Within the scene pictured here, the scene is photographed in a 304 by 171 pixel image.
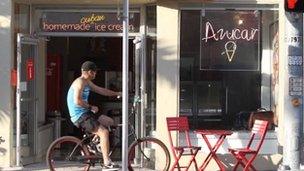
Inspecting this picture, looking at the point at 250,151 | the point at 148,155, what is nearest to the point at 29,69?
the point at 148,155

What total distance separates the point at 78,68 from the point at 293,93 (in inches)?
264

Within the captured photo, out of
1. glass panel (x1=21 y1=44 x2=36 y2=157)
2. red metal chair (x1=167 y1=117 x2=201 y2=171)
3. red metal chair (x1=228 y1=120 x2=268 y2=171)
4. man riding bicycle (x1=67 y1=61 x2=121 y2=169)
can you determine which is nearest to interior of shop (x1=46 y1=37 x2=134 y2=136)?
glass panel (x1=21 y1=44 x2=36 y2=157)

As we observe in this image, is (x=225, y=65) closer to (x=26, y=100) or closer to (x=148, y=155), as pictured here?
(x=148, y=155)

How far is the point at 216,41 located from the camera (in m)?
11.3

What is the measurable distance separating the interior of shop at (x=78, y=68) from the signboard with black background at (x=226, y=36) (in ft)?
9.43

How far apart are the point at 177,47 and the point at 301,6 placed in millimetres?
2763

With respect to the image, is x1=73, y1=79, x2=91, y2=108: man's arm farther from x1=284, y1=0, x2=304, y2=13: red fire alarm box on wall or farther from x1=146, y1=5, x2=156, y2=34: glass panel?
x1=284, y1=0, x2=304, y2=13: red fire alarm box on wall

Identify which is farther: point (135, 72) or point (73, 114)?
point (135, 72)

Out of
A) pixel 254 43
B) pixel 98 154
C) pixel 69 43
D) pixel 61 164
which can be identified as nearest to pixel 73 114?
pixel 98 154

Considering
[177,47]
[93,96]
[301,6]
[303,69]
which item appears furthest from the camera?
[93,96]

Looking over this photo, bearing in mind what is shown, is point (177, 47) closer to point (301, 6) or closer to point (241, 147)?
point (241, 147)

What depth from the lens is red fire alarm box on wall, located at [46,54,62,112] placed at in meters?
13.3

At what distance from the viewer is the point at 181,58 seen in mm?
11180

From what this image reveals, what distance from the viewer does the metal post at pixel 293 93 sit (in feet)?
30.3
